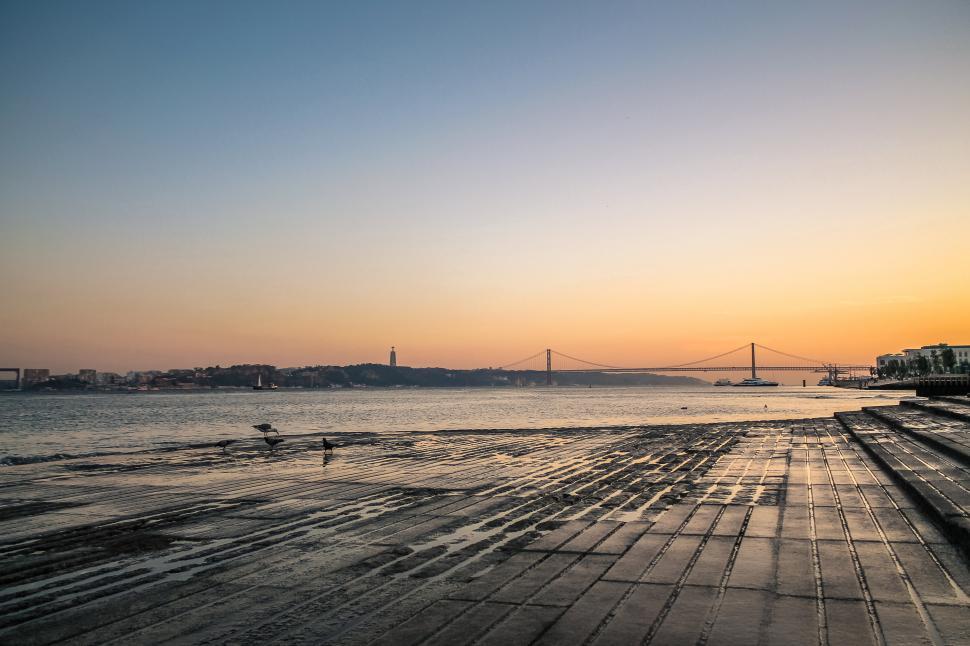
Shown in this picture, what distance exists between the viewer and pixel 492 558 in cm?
689

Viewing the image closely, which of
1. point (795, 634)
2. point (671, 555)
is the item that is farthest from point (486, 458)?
point (795, 634)

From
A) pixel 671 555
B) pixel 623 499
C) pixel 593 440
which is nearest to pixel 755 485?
pixel 623 499

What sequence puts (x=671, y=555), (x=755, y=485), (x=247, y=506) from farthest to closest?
(x=755, y=485) < (x=247, y=506) < (x=671, y=555)

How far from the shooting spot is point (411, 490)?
1189 centimetres

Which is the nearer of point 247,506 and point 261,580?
point 261,580

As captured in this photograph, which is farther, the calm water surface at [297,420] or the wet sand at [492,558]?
the calm water surface at [297,420]

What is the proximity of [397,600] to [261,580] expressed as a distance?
4.86 feet

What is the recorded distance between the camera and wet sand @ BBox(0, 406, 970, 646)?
4.88 metres

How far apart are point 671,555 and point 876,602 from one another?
1974mm

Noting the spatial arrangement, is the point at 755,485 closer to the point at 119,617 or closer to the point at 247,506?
the point at 247,506

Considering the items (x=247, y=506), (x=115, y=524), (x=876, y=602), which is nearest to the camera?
(x=876, y=602)

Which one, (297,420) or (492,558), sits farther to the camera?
(297,420)

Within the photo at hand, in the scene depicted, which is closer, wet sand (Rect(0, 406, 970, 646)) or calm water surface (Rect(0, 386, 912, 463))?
wet sand (Rect(0, 406, 970, 646))

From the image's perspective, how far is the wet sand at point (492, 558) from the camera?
16.0 ft
